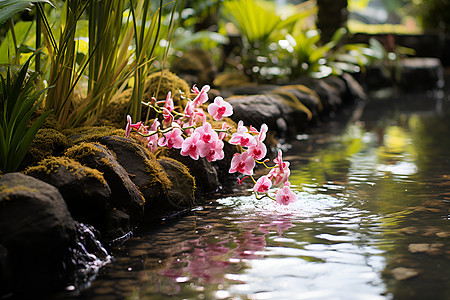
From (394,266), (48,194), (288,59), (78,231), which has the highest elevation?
(288,59)

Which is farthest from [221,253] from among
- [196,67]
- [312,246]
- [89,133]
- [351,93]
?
[351,93]

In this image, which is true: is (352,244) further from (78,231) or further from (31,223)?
(31,223)

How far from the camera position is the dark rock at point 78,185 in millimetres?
2318

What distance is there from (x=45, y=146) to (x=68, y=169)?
0.44 m

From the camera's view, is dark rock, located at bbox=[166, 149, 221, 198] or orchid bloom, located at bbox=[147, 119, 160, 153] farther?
dark rock, located at bbox=[166, 149, 221, 198]

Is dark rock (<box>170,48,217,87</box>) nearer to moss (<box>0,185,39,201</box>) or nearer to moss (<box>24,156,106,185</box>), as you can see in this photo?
moss (<box>24,156,106,185</box>)

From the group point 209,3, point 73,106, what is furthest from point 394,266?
point 209,3

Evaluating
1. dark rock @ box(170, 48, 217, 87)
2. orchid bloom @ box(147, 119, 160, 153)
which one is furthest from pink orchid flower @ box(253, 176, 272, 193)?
dark rock @ box(170, 48, 217, 87)

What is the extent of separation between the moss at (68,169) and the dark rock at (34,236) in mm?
290

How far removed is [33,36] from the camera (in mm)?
4086

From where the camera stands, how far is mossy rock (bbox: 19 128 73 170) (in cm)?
268

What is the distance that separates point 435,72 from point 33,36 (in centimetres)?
917

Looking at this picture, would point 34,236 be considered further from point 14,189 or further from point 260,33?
point 260,33

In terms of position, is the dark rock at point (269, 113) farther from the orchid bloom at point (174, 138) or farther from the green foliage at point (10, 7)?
the green foliage at point (10, 7)
